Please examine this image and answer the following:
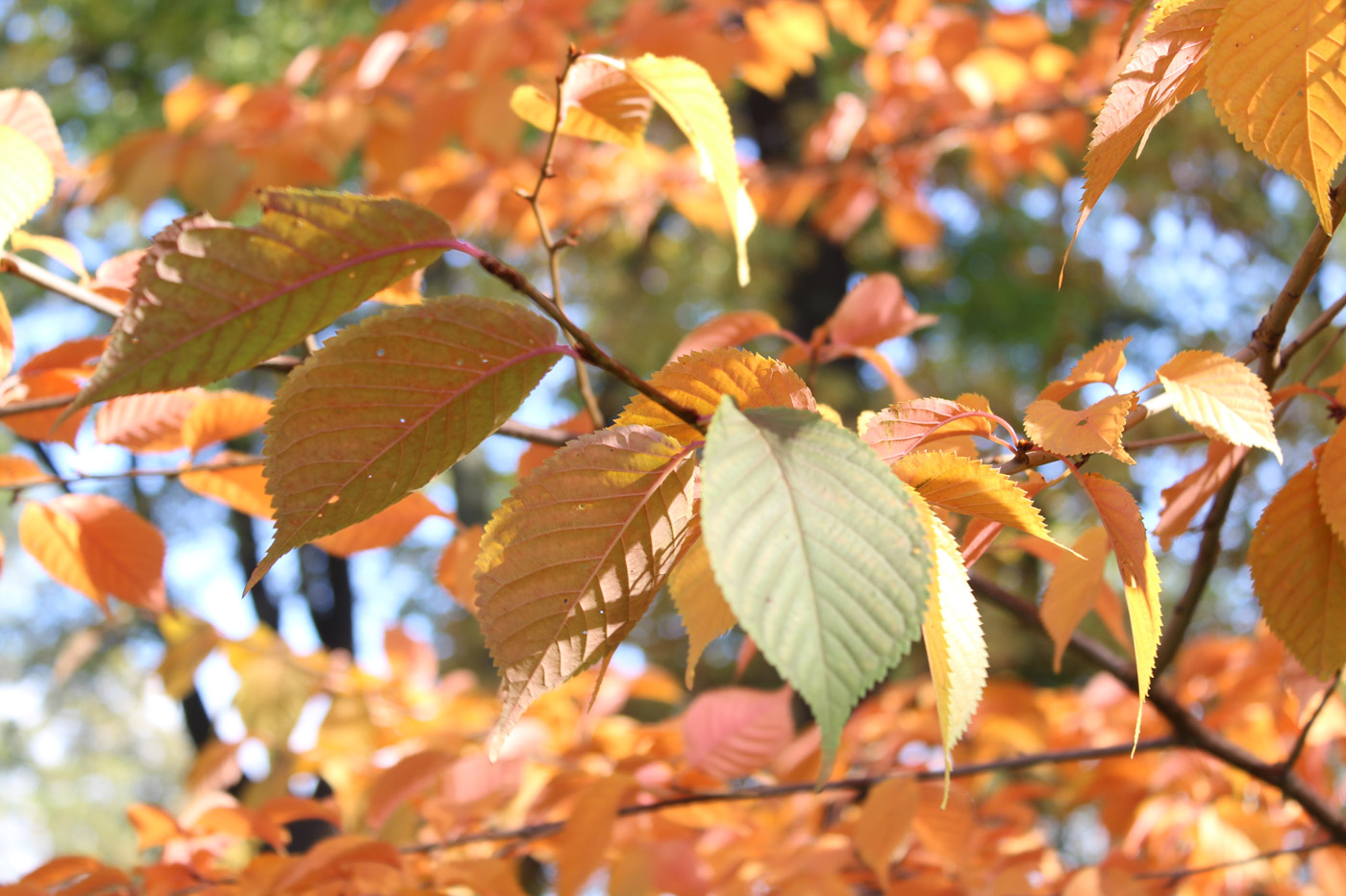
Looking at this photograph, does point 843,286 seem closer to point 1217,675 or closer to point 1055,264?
point 1055,264

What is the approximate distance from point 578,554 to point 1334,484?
36 cm

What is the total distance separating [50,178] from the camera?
0.42 meters

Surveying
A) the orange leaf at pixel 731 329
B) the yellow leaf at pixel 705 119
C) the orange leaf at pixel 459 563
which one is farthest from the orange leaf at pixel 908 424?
the orange leaf at pixel 459 563

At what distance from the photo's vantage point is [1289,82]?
335mm

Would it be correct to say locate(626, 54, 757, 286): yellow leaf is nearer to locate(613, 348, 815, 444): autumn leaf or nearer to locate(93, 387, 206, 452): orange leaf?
locate(613, 348, 815, 444): autumn leaf

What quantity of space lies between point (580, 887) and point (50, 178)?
621 mm

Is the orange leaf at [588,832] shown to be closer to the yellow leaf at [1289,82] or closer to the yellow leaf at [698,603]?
the yellow leaf at [698,603]

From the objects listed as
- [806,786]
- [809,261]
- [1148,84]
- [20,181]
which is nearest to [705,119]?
[1148,84]

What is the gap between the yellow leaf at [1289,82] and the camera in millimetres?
325

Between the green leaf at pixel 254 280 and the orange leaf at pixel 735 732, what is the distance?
24.9 inches

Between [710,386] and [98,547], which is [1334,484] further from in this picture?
[98,547]

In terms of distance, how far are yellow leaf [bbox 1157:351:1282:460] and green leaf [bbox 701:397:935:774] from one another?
176 mm

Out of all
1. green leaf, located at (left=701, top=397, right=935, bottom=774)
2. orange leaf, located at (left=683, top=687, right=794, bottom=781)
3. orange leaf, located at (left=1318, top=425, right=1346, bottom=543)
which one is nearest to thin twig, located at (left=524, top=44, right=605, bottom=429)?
green leaf, located at (left=701, top=397, right=935, bottom=774)

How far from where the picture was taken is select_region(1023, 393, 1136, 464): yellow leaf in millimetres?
331
